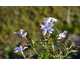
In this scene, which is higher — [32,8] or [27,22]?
[32,8]

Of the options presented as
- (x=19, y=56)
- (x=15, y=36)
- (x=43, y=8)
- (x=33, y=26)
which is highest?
(x=43, y=8)

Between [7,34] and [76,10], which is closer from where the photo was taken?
[7,34]

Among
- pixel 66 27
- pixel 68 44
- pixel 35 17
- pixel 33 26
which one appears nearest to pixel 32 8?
pixel 35 17

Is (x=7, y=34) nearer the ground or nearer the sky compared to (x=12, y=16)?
nearer the ground

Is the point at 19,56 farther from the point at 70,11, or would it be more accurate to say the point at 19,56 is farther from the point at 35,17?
the point at 70,11

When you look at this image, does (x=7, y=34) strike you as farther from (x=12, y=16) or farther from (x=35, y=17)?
(x=35, y=17)

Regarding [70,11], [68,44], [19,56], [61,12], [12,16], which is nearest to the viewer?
[68,44]

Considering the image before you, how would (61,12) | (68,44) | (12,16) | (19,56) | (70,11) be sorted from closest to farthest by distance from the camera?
1. (68,44)
2. (19,56)
3. (12,16)
4. (61,12)
5. (70,11)

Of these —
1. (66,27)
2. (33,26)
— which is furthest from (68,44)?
(66,27)

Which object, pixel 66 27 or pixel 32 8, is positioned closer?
pixel 32 8
